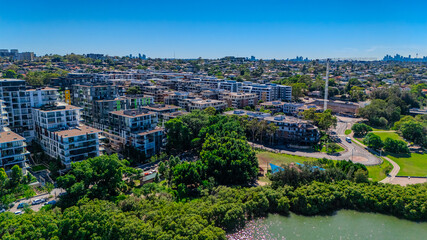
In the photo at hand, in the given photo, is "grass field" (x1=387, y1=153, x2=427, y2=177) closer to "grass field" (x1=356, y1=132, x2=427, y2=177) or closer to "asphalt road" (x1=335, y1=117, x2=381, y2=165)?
"grass field" (x1=356, y1=132, x2=427, y2=177)

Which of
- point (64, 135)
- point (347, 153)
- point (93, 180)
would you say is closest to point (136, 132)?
point (64, 135)

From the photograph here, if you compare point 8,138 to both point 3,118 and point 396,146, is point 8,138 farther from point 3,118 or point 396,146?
point 396,146

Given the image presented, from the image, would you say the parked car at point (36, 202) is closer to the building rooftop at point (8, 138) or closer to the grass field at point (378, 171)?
the building rooftop at point (8, 138)

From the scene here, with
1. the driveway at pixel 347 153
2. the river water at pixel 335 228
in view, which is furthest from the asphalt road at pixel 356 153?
the river water at pixel 335 228

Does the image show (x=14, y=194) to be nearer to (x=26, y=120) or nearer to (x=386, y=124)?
(x=26, y=120)

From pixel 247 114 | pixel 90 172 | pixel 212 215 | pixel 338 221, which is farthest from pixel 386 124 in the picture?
pixel 90 172

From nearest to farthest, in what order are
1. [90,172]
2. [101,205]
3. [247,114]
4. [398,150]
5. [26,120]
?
[101,205], [90,172], [26,120], [398,150], [247,114]

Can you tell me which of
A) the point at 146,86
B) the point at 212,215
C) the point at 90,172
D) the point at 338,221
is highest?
the point at 146,86
